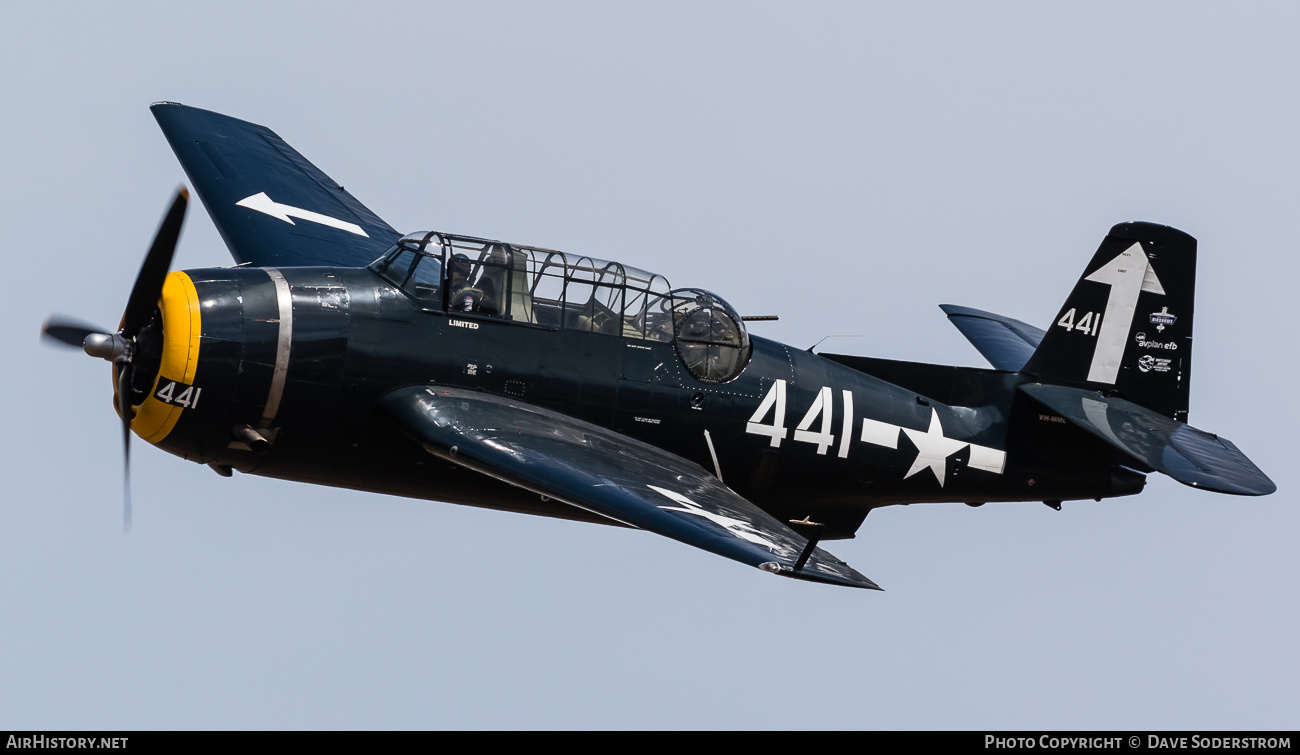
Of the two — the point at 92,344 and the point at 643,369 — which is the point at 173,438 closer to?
the point at 92,344

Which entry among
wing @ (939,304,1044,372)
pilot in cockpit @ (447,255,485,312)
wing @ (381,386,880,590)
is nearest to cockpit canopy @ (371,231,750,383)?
pilot in cockpit @ (447,255,485,312)

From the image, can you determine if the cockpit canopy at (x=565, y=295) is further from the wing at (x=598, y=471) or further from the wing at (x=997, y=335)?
the wing at (x=997, y=335)

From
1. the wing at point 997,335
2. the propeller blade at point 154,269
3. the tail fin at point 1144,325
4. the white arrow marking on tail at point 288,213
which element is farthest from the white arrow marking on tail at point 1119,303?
the propeller blade at point 154,269

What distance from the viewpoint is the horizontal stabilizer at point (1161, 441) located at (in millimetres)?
15984

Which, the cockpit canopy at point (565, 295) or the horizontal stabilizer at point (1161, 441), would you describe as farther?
the horizontal stabilizer at point (1161, 441)

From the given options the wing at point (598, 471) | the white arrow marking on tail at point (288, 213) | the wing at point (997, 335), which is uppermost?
the white arrow marking on tail at point (288, 213)

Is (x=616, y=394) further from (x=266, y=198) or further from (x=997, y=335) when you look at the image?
(x=266, y=198)

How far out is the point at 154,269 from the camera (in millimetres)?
14680

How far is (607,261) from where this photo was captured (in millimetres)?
16141

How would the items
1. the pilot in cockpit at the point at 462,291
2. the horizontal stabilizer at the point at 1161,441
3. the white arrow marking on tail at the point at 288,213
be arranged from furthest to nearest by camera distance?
the white arrow marking on tail at the point at 288,213 < the horizontal stabilizer at the point at 1161,441 < the pilot in cockpit at the point at 462,291

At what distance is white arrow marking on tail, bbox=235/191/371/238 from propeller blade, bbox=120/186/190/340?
14.1 ft

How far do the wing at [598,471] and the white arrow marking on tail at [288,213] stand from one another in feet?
15.4

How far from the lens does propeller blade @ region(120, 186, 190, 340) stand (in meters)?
14.7

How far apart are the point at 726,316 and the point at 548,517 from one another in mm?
2645
